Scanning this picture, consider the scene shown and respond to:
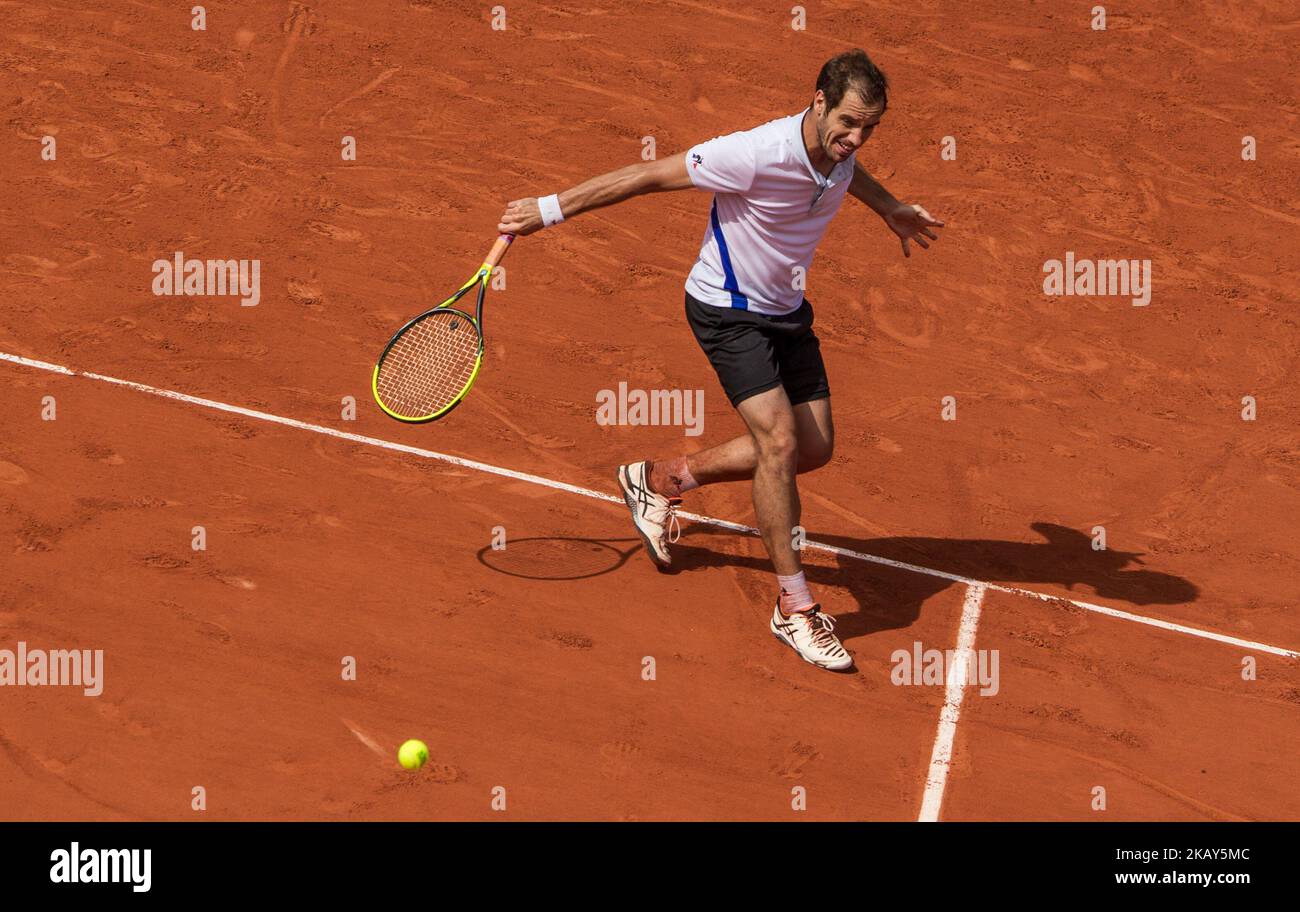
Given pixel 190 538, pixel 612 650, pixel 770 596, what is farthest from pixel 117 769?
pixel 770 596

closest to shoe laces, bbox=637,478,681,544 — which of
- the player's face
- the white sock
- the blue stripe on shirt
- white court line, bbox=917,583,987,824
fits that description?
the white sock

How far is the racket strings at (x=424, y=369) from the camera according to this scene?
27.3 feet

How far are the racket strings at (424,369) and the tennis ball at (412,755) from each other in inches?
72.6

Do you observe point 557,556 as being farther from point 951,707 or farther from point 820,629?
point 951,707

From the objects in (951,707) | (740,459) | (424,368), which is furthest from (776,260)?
(951,707)

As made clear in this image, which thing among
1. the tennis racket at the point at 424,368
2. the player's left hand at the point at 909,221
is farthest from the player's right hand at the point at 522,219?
the player's left hand at the point at 909,221

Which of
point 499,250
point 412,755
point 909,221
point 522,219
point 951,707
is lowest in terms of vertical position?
point 412,755

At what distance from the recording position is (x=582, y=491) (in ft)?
30.5

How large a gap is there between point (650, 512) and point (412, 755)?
209 centimetres

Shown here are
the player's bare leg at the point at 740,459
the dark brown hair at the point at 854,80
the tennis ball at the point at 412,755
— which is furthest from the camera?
the player's bare leg at the point at 740,459

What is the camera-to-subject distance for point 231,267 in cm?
1101

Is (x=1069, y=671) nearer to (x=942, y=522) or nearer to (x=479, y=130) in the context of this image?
(x=942, y=522)

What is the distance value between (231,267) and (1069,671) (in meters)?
5.97

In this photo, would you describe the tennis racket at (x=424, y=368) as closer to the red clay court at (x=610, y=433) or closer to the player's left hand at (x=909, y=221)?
the red clay court at (x=610, y=433)
